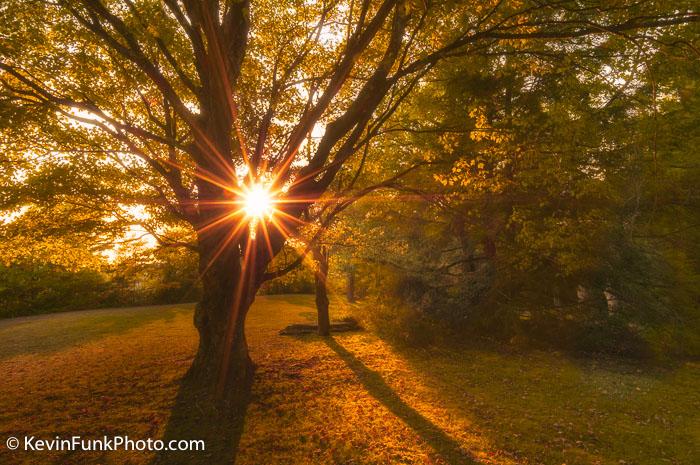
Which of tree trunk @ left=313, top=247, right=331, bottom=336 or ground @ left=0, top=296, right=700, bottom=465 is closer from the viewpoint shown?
ground @ left=0, top=296, right=700, bottom=465

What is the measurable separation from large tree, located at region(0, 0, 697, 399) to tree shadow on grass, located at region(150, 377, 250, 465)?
0.42m

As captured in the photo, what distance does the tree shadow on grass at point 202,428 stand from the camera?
5.34 meters

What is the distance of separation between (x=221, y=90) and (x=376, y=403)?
713cm

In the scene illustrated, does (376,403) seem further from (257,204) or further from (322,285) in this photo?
(322,285)

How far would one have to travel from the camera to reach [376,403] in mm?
7715

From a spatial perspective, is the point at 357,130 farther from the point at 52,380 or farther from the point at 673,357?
the point at 673,357

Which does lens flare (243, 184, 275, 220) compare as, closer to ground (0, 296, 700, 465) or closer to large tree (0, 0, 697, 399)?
large tree (0, 0, 697, 399)

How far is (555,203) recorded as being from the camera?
453 inches

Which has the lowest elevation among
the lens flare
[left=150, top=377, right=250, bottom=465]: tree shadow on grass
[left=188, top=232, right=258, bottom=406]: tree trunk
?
[left=150, top=377, right=250, bottom=465]: tree shadow on grass

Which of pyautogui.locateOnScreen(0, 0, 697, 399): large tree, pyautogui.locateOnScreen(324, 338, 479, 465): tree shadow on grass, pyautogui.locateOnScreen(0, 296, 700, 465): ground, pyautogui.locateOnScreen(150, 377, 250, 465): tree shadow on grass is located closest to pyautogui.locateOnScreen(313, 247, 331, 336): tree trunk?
pyautogui.locateOnScreen(0, 296, 700, 465): ground

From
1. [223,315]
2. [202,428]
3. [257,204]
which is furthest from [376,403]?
[257,204]

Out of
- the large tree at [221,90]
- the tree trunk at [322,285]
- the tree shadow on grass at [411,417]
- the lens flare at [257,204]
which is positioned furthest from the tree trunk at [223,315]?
the tree trunk at [322,285]

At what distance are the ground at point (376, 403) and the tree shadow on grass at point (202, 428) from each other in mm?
70

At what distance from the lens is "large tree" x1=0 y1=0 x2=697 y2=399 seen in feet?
19.3
